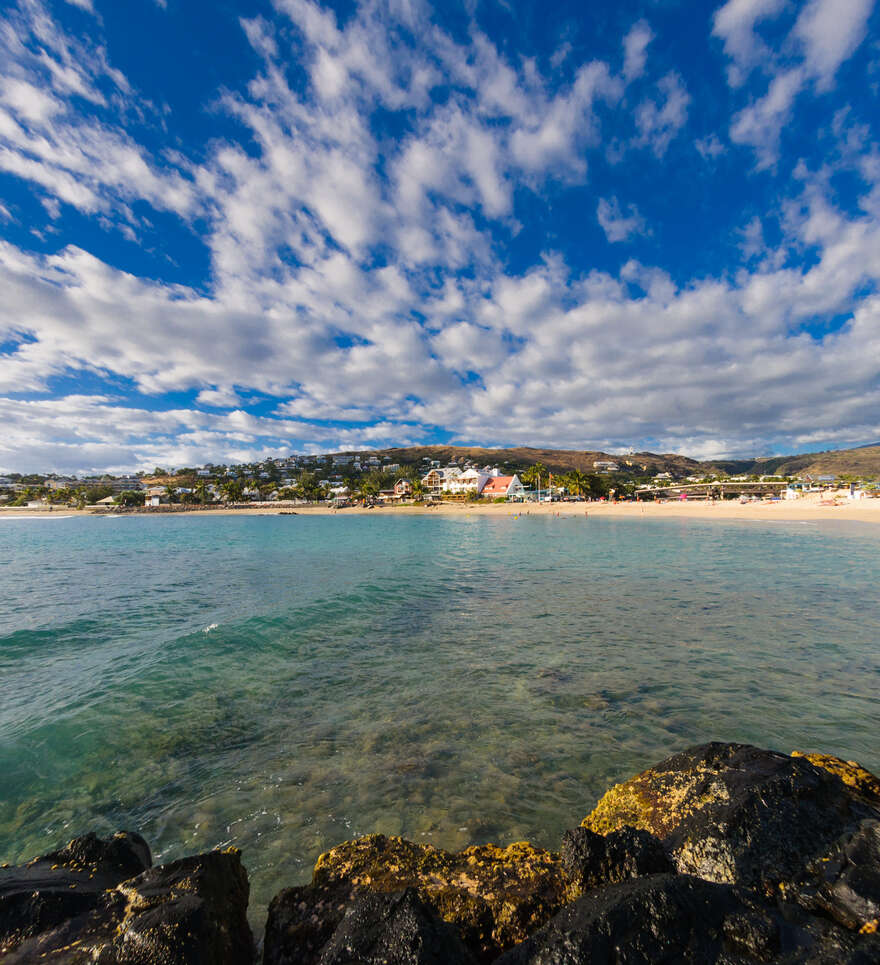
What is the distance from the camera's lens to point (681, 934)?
2.39 meters

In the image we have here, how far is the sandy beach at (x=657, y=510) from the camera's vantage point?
62375 millimetres

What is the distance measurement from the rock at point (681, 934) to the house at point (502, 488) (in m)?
118

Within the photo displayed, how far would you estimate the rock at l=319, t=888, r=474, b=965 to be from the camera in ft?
7.82

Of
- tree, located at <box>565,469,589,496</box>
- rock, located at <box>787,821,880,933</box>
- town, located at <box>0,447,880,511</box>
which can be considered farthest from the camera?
town, located at <box>0,447,880,511</box>

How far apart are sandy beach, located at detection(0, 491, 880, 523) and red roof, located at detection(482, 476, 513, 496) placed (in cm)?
1571

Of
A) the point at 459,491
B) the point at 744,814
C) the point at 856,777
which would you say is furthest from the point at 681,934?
the point at 459,491

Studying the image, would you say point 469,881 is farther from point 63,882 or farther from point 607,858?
point 63,882

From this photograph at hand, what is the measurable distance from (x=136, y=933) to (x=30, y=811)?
539 centimetres

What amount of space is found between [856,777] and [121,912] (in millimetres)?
6020

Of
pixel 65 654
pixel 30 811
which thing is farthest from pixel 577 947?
pixel 65 654

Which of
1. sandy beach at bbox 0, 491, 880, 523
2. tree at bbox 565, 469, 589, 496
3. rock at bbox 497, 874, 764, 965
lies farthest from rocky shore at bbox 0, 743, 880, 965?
tree at bbox 565, 469, 589, 496

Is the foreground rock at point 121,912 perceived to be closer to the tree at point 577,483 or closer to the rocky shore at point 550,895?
the rocky shore at point 550,895

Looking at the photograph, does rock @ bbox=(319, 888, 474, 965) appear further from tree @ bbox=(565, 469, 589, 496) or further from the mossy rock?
tree @ bbox=(565, 469, 589, 496)

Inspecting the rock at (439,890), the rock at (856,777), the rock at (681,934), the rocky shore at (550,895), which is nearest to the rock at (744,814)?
the rocky shore at (550,895)
